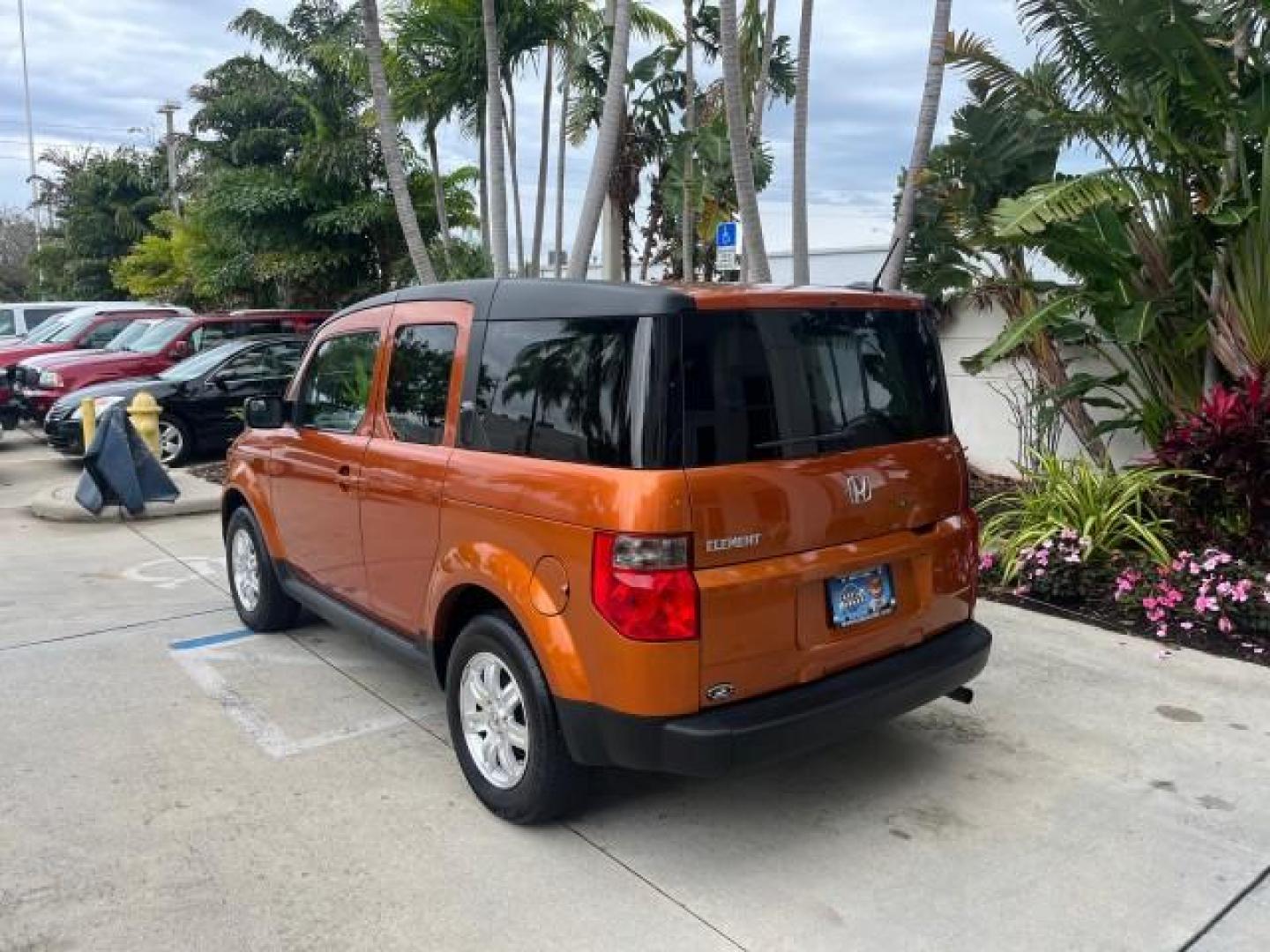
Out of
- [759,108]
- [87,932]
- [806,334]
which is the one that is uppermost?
[759,108]

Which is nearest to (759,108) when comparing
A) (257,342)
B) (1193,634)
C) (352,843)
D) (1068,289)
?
(1068,289)

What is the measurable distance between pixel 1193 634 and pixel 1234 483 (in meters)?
0.93

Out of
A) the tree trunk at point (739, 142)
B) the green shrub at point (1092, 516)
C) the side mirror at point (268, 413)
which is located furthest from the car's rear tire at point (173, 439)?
the green shrub at point (1092, 516)

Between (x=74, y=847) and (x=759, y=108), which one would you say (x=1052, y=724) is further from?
(x=759, y=108)

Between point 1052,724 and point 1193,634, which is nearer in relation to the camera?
point 1052,724

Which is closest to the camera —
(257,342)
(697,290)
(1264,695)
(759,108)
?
(697,290)

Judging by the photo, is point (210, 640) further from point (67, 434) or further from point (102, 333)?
point (102, 333)

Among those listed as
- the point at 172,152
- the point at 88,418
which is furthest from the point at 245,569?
the point at 172,152

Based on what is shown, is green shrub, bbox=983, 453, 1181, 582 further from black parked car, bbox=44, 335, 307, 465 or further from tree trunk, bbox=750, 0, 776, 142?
black parked car, bbox=44, 335, 307, 465

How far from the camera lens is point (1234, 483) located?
218 inches

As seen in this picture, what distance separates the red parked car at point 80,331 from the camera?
1568 cm

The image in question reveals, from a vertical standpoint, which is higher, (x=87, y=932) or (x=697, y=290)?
(x=697, y=290)

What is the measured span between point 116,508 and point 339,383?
18.2 feet

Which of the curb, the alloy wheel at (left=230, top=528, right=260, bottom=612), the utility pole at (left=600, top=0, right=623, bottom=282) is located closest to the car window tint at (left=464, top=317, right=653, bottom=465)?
the alloy wheel at (left=230, top=528, right=260, bottom=612)
